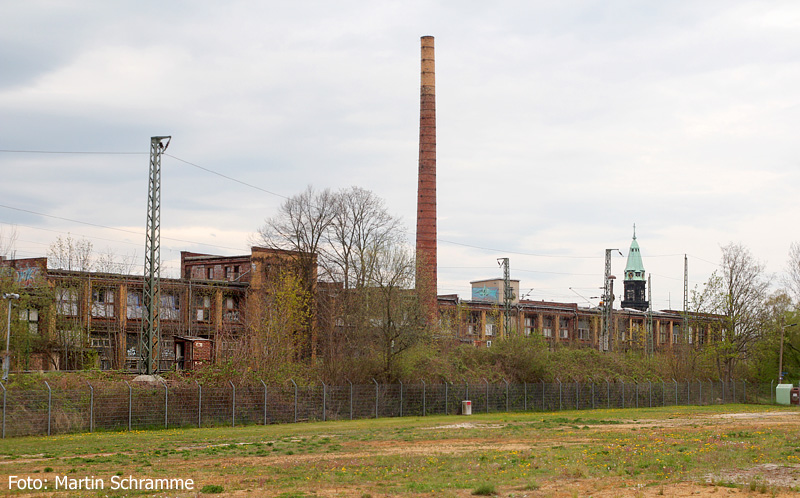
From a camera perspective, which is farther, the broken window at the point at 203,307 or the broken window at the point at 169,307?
the broken window at the point at 203,307

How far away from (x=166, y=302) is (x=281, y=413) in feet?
116

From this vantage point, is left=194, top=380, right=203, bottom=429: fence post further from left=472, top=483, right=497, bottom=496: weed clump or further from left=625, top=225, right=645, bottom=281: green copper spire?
left=625, top=225, right=645, bottom=281: green copper spire

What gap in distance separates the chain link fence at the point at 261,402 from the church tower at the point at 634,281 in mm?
113900

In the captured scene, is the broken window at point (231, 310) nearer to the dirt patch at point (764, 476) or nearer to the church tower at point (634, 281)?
the dirt patch at point (764, 476)

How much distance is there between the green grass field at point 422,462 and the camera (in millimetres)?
17469

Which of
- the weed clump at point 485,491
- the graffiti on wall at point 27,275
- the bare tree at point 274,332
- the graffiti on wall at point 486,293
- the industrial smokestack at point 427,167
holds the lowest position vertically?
the weed clump at point 485,491

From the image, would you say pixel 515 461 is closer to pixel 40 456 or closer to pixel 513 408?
pixel 40 456

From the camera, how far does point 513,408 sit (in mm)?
57656

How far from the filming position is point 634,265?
186375mm

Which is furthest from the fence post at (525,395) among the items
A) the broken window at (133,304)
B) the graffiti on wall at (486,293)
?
the graffiti on wall at (486,293)

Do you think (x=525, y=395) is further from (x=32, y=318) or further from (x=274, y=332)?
(x=32, y=318)

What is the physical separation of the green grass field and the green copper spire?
155m

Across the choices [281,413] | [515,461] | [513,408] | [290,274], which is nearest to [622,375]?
[513,408]

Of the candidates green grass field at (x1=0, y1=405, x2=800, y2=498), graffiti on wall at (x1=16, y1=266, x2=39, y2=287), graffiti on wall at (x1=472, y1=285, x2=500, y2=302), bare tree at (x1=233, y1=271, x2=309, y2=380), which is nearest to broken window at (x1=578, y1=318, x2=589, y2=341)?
graffiti on wall at (x1=472, y1=285, x2=500, y2=302)
